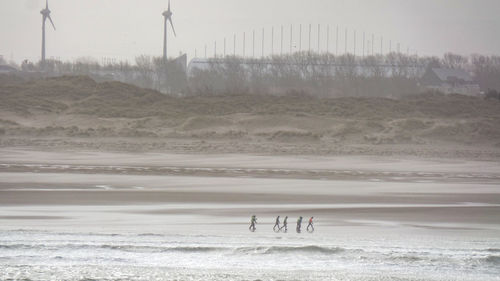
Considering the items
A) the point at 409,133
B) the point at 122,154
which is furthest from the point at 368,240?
the point at 409,133

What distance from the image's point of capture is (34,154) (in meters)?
29.0

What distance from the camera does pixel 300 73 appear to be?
84438mm

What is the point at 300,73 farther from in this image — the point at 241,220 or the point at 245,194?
the point at 241,220

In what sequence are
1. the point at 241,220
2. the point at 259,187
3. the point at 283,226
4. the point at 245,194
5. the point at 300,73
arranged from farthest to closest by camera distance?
the point at 300,73 → the point at 259,187 → the point at 245,194 → the point at 241,220 → the point at 283,226

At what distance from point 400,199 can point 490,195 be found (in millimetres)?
3092

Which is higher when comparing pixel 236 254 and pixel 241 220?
pixel 241 220

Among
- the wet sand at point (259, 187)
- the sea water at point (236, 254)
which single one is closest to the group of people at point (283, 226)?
the sea water at point (236, 254)

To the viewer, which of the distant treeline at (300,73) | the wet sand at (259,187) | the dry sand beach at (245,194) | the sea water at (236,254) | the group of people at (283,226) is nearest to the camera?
the sea water at (236,254)

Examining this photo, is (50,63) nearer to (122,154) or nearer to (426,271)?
(122,154)

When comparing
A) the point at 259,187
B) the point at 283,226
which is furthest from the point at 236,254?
the point at 259,187

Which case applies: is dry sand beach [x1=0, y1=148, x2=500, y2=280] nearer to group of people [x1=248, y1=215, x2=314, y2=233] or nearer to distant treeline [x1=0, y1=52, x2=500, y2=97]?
group of people [x1=248, y1=215, x2=314, y2=233]

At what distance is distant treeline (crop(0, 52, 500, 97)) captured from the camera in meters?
76.9

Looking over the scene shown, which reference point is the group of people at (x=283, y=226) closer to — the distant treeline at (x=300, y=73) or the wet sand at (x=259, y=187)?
the wet sand at (x=259, y=187)

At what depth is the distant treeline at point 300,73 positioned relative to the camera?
76938mm
